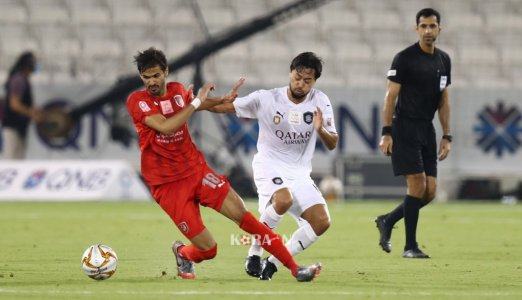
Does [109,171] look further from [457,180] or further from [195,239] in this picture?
[195,239]

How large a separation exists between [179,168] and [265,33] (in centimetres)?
1831

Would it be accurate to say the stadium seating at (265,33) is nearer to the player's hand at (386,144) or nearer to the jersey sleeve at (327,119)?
the player's hand at (386,144)

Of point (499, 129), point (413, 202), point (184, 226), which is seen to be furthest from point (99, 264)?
point (499, 129)

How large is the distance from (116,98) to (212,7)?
359 centimetres

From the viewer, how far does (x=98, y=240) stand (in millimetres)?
13625

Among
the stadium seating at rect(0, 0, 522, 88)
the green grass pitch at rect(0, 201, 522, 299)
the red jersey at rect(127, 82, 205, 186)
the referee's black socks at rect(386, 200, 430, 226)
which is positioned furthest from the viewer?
the stadium seating at rect(0, 0, 522, 88)

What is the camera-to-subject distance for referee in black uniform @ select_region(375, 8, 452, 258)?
37.6 ft

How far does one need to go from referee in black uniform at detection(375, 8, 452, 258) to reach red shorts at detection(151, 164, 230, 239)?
268cm

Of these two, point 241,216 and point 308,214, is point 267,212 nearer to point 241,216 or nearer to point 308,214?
point 308,214

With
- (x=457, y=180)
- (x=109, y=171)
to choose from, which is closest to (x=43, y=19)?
(x=109, y=171)

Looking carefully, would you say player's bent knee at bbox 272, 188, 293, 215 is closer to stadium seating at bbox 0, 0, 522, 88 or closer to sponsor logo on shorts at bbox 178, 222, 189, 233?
sponsor logo on shorts at bbox 178, 222, 189, 233

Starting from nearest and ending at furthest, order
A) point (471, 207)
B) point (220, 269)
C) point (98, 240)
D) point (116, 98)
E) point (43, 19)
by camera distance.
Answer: point (220, 269), point (98, 240), point (471, 207), point (116, 98), point (43, 19)

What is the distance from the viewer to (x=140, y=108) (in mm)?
8992

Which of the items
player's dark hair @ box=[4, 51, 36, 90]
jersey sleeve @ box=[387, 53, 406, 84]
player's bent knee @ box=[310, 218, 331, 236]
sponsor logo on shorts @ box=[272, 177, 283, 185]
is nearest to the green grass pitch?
player's bent knee @ box=[310, 218, 331, 236]
